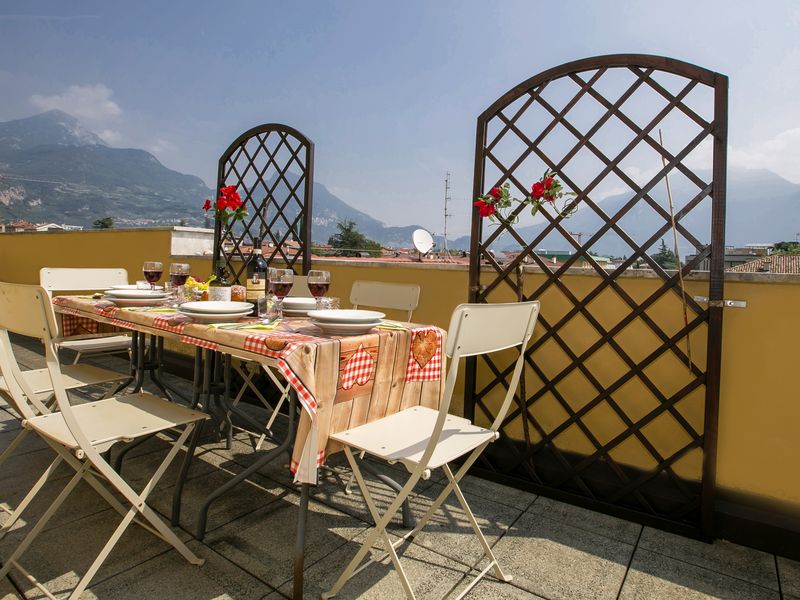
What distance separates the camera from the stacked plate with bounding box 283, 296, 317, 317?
5.80ft

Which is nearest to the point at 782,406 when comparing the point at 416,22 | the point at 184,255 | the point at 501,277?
the point at 501,277

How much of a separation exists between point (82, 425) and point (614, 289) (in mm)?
1986

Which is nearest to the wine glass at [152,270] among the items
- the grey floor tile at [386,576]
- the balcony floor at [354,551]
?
the balcony floor at [354,551]

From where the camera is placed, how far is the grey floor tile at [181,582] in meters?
1.30

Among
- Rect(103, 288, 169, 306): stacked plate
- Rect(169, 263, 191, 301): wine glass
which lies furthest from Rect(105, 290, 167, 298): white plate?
Rect(169, 263, 191, 301): wine glass

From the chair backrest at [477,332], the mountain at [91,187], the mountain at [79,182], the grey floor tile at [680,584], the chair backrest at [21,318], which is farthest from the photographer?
the mountain at [79,182]

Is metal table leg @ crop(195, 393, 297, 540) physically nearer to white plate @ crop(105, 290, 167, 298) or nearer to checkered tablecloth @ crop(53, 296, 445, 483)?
checkered tablecloth @ crop(53, 296, 445, 483)

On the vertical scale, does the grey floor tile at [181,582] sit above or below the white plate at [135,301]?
below

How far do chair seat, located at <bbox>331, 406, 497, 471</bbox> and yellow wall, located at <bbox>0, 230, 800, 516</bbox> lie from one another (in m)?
0.84

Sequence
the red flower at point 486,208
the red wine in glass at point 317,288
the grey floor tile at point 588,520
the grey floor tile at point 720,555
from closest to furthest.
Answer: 1. the grey floor tile at point 720,555
2. the red wine in glass at point 317,288
3. the grey floor tile at point 588,520
4. the red flower at point 486,208

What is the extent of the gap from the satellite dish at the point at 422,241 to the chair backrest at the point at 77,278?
A: 2482 mm

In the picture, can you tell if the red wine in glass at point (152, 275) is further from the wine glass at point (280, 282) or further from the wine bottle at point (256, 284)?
the wine glass at point (280, 282)

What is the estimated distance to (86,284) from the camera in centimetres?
271

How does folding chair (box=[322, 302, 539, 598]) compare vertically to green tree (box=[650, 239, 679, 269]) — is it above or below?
below
